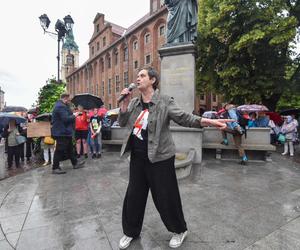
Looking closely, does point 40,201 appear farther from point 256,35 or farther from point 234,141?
point 256,35

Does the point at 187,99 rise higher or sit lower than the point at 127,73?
lower

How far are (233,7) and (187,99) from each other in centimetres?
965

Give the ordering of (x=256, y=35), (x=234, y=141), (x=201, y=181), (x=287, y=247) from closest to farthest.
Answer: (x=287, y=247)
(x=201, y=181)
(x=234, y=141)
(x=256, y=35)

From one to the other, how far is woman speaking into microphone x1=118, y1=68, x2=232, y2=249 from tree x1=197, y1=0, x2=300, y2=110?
12629mm

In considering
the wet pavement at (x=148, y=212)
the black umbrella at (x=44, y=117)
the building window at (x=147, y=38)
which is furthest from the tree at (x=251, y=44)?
the building window at (x=147, y=38)

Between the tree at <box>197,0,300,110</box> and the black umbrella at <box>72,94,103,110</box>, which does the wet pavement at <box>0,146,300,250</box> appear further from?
the tree at <box>197,0,300,110</box>

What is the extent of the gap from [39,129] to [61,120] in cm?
206

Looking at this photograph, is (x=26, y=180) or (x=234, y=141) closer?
(x=26, y=180)

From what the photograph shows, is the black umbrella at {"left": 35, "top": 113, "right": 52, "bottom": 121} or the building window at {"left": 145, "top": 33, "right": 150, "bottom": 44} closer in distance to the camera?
the black umbrella at {"left": 35, "top": 113, "right": 52, "bottom": 121}

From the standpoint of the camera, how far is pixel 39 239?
2.89 meters

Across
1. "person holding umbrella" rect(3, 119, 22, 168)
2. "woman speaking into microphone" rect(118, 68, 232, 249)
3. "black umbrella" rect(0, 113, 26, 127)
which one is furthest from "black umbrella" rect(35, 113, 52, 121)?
"woman speaking into microphone" rect(118, 68, 232, 249)

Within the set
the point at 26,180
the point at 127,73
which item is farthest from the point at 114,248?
the point at 127,73

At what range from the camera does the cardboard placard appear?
755cm

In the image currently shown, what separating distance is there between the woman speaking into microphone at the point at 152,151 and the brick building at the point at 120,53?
23.0m
